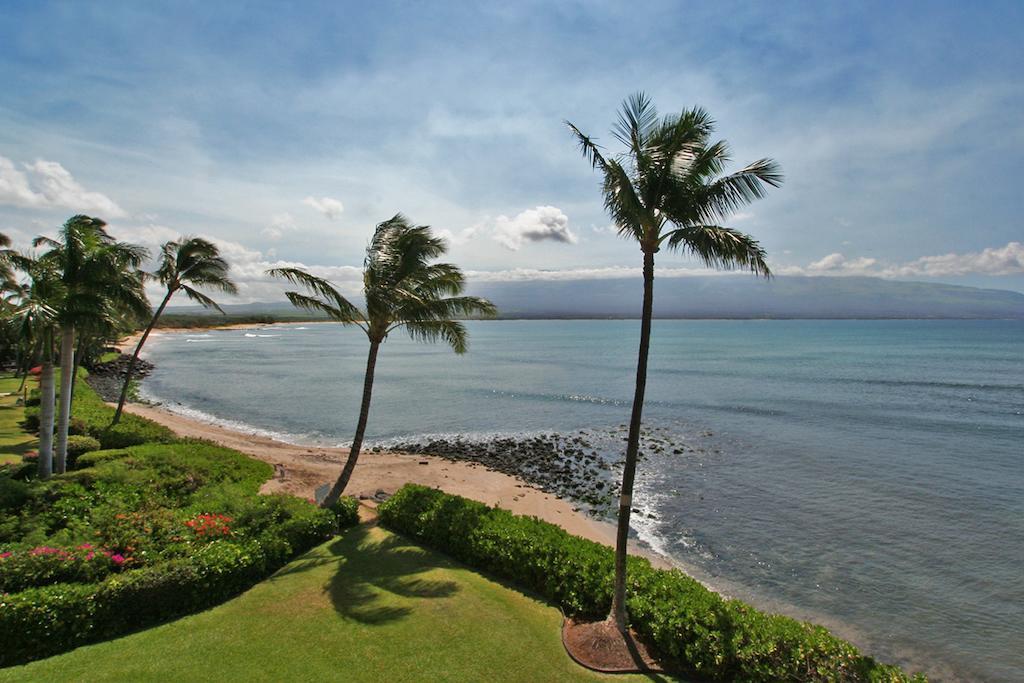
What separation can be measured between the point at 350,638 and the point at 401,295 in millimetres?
8287

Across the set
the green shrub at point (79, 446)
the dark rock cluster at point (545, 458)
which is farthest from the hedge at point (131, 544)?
the dark rock cluster at point (545, 458)

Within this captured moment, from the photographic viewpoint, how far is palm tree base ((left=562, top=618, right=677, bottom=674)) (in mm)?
8398

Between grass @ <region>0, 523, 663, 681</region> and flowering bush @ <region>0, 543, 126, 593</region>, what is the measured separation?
164 centimetres

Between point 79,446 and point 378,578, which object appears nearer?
point 378,578

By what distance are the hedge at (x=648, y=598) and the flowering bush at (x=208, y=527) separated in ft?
13.0

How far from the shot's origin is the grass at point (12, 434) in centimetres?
1866

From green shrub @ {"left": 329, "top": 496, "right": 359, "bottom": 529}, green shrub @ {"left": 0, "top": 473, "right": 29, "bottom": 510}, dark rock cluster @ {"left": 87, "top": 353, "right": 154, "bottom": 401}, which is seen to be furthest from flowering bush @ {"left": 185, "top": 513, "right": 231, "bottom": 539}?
dark rock cluster @ {"left": 87, "top": 353, "right": 154, "bottom": 401}

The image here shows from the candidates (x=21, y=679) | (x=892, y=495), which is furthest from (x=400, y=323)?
(x=892, y=495)

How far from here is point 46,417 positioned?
14.5m

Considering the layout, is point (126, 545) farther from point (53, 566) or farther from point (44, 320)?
point (44, 320)

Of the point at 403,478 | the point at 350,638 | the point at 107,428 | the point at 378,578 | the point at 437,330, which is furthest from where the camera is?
the point at 403,478

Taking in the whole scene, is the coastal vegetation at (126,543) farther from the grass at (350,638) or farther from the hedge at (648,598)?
the hedge at (648,598)

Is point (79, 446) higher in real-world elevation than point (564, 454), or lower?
higher

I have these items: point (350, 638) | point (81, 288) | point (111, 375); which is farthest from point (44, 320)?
point (111, 375)
